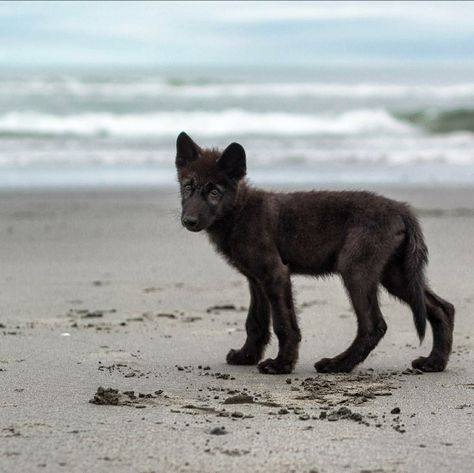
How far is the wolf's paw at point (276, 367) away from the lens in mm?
6777

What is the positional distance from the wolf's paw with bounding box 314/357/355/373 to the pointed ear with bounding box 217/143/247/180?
128 centimetres

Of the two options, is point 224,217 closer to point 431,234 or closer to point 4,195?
point 431,234

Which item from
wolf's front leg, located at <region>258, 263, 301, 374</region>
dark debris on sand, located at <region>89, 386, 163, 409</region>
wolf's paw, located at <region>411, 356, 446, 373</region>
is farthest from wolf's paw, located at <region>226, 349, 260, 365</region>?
dark debris on sand, located at <region>89, 386, 163, 409</region>

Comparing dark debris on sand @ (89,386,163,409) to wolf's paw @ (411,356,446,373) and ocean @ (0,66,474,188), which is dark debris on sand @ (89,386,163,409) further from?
ocean @ (0,66,474,188)

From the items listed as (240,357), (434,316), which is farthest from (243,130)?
(434,316)

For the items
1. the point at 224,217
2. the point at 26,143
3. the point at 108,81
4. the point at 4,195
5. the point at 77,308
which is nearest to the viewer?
the point at 224,217

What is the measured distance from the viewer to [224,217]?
695 centimetres

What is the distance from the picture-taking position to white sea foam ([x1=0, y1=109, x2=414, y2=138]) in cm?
3319

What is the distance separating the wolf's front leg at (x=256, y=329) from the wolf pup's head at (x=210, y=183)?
638 mm

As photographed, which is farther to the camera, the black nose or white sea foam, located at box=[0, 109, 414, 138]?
white sea foam, located at box=[0, 109, 414, 138]

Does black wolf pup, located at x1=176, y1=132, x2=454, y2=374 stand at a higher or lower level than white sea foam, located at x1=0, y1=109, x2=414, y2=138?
lower

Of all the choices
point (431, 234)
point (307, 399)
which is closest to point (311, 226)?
point (307, 399)

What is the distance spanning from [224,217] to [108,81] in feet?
152

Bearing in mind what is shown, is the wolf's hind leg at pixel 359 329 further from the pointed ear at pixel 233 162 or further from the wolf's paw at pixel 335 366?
the pointed ear at pixel 233 162
